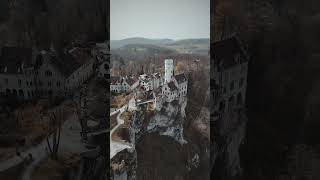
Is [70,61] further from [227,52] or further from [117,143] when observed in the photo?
[227,52]

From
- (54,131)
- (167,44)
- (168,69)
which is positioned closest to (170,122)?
(168,69)

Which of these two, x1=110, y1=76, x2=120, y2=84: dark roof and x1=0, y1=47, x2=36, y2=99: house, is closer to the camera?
x1=0, y1=47, x2=36, y2=99: house

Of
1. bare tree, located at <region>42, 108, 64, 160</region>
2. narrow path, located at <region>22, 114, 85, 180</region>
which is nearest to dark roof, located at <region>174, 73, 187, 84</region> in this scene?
narrow path, located at <region>22, 114, 85, 180</region>

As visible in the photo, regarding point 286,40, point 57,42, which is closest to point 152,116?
point 57,42

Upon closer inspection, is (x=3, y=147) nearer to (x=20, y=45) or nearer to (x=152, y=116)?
(x=20, y=45)

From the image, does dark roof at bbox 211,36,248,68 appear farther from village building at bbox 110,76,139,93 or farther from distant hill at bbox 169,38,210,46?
village building at bbox 110,76,139,93

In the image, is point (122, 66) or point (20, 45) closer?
point (20, 45)

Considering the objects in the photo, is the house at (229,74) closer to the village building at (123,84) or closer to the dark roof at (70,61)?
the village building at (123,84)
